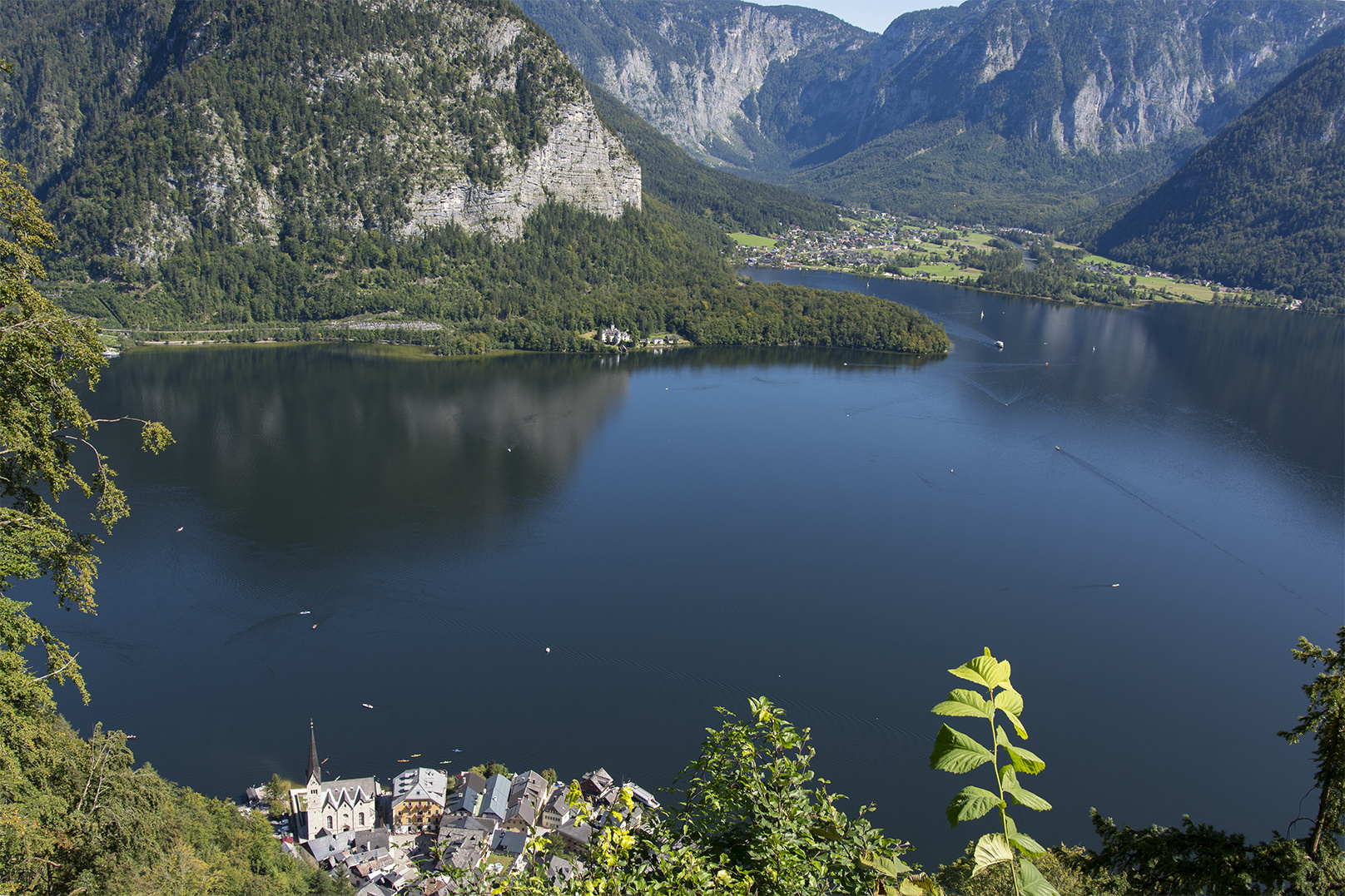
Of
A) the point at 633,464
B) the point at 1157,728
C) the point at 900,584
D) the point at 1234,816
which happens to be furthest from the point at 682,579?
the point at 1234,816

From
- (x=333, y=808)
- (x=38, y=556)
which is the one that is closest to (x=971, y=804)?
(x=38, y=556)

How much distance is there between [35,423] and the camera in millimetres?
6238

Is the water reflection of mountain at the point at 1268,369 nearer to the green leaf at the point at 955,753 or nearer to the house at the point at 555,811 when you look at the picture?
the house at the point at 555,811

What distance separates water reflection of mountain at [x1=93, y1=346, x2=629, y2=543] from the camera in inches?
1225

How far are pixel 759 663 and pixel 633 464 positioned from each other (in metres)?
15.8

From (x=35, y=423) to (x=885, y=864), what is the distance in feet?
21.9

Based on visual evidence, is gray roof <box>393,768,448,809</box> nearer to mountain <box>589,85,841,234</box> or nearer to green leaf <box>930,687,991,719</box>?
green leaf <box>930,687,991,719</box>

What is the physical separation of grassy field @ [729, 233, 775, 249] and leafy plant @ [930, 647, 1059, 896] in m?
104

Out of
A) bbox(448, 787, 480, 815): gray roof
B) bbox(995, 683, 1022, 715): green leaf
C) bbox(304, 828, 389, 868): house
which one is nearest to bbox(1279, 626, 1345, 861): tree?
bbox(995, 683, 1022, 715): green leaf

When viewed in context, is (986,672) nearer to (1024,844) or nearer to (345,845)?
(1024,844)

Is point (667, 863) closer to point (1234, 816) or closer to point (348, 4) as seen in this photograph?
point (1234, 816)

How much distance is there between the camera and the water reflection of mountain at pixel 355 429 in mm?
31125

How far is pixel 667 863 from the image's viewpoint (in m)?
3.52

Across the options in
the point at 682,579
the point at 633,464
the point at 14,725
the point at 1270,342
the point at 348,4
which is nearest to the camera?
the point at 14,725
